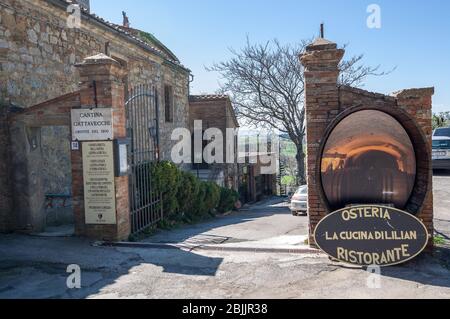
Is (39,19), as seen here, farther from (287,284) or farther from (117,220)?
(287,284)

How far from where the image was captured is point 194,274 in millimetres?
4852

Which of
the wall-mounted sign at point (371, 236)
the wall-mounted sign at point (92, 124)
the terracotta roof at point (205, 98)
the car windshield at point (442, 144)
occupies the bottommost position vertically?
the wall-mounted sign at point (371, 236)

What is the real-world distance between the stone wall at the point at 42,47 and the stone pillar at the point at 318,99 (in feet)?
16.2

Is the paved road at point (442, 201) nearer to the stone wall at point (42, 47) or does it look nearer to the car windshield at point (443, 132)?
the car windshield at point (443, 132)

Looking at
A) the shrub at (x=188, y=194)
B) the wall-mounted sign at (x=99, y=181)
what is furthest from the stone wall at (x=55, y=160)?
the shrub at (x=188, y=194)

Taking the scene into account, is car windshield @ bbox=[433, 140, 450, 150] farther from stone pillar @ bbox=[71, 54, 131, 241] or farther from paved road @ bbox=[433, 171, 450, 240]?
stone pillar @ bbox=[71, 54, 131, 241]

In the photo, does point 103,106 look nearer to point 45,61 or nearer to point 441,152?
point 45,61

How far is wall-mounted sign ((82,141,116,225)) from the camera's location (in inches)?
249

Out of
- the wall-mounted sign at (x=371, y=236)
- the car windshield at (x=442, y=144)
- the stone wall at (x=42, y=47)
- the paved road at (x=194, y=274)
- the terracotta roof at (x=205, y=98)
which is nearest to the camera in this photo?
the paved road at (x=194, y=274)

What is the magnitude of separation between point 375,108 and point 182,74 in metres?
13.2

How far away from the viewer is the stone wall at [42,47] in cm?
717

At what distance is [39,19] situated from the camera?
806 centimetres

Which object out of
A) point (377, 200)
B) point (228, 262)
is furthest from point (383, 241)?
point (228, 262)

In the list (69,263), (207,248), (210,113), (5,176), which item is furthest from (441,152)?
(5,176)
